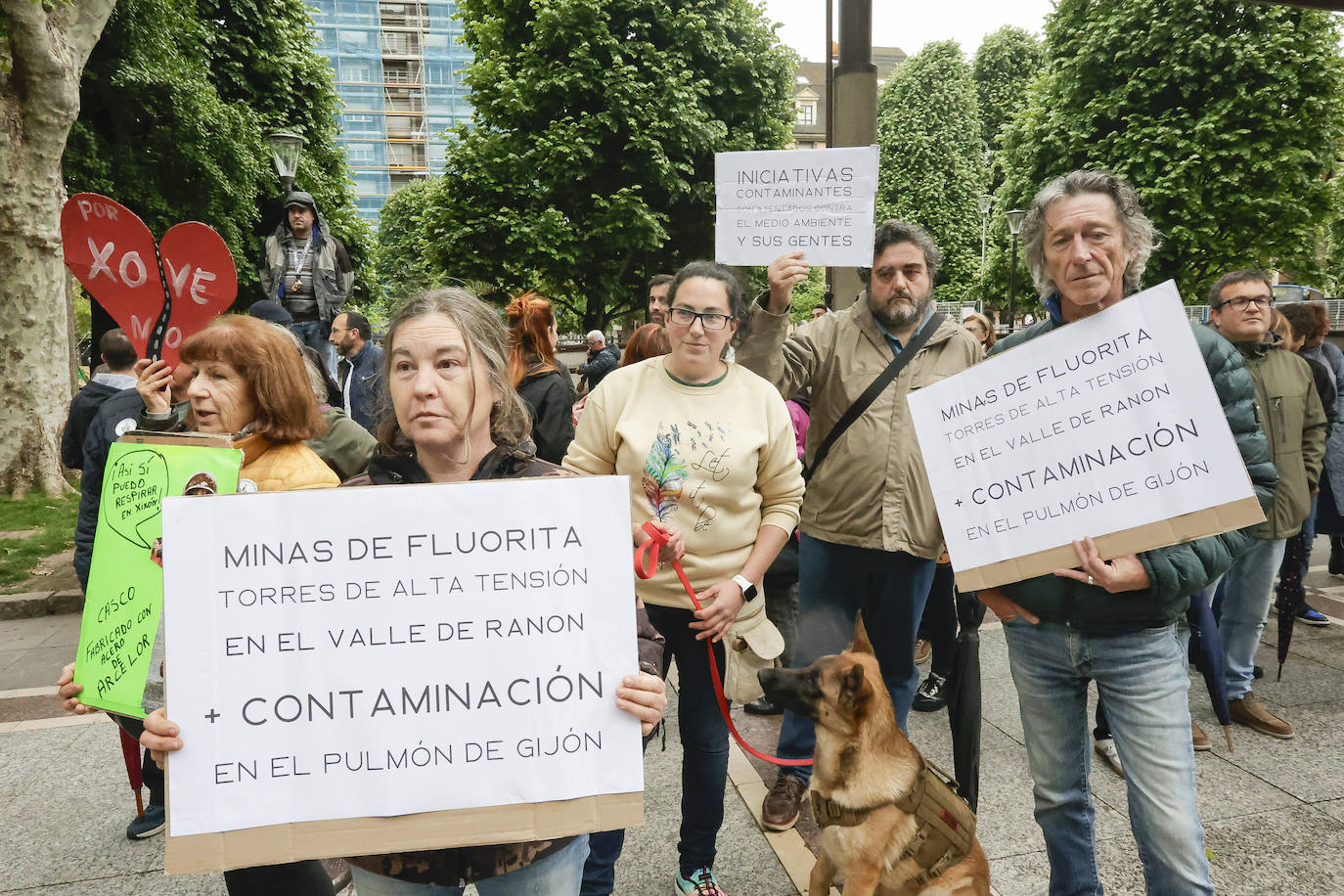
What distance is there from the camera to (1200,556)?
184cm

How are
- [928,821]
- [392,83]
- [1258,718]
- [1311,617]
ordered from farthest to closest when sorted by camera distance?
[392,83] < [1311,617] < [1258,718] < [928,821]

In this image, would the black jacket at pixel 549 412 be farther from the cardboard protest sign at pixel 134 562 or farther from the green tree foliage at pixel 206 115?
the green tree foliage at pixel 206 115

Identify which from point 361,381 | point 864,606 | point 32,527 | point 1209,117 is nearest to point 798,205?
point 864,606

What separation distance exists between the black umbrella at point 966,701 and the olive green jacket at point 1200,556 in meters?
0.84

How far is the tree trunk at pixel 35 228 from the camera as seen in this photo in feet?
24.7

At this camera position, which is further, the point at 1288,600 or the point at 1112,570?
the point at 1288,600

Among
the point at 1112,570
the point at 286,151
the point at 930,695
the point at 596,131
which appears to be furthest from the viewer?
the point at 596,131

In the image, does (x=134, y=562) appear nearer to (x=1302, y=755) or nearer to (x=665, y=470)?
(x=665, y=470)

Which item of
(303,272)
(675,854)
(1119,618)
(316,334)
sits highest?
(303,272)

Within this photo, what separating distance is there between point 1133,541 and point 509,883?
5.02 feet

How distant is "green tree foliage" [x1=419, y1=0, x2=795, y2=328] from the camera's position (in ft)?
54.1

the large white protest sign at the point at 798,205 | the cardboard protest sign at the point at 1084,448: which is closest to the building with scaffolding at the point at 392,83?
the large white protest sign at the point at 798,205

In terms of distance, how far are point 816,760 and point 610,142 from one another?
1708cm

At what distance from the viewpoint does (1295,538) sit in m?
4.39
